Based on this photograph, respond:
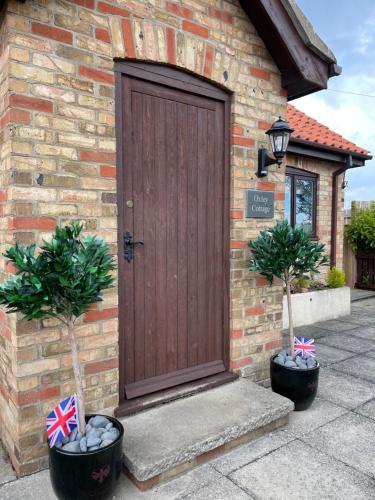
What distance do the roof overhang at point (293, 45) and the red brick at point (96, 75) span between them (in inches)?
56.3

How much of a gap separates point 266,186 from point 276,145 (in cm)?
38

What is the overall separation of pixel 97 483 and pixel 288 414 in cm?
161

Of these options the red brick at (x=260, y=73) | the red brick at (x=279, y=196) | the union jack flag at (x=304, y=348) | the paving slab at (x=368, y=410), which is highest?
the red brick at (x=260, y=73)

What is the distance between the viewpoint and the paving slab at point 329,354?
425 cm

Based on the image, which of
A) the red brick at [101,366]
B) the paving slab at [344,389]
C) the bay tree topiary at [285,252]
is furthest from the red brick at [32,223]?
the paving slab at [344,389]

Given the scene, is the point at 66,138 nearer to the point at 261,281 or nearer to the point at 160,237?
the point at 160,237

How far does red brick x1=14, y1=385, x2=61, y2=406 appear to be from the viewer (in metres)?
2.19

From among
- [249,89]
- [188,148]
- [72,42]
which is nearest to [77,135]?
[72,42]

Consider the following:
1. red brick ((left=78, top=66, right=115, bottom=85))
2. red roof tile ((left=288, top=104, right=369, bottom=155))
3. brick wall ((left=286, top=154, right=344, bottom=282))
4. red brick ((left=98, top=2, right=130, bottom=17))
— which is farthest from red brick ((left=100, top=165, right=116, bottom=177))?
brick wall ((left=286, top=154, right=344, bottom=282))

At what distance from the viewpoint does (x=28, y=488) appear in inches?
82.7

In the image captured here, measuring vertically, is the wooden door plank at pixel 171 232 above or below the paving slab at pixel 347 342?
above

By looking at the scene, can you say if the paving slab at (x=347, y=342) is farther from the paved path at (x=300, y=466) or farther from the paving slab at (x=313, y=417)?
the paving slab at (x=313, y=417)

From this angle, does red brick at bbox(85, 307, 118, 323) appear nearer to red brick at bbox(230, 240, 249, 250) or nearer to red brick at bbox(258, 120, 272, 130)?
red brick at bbox(230, 240, 249, 250)

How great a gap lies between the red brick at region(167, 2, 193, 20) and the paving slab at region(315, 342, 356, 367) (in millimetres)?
3642
